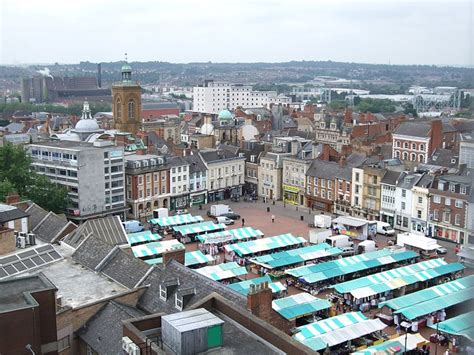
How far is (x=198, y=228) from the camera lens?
42.5m

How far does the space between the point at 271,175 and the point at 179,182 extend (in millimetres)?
9231

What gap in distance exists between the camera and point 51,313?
1433 centimetres

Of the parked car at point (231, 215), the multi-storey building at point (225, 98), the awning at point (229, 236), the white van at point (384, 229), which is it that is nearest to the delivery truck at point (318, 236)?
the awning at point (229, 236)

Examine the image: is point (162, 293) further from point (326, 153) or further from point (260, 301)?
point (326, 153)

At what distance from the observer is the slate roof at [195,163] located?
5444cm

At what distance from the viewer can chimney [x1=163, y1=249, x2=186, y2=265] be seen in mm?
22141

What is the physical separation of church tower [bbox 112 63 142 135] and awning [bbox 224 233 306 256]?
3260 cm

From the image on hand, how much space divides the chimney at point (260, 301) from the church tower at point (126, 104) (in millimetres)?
51513

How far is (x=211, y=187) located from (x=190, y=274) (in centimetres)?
3539

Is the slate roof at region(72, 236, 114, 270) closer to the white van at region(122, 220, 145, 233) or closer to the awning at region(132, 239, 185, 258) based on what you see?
the awning at region(132, 239, 185, 258)

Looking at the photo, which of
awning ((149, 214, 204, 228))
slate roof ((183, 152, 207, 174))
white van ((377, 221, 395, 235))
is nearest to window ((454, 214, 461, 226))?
white van ((377, 221, 395, 235))

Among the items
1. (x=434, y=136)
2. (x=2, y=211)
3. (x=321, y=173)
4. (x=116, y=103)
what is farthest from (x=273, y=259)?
(x=116, y=103)

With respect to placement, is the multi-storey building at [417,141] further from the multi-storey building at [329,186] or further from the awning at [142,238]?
the awning at [142,238]

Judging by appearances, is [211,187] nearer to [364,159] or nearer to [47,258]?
[364,159]
